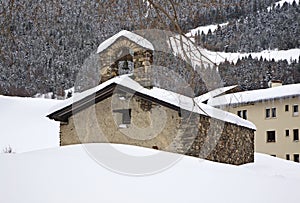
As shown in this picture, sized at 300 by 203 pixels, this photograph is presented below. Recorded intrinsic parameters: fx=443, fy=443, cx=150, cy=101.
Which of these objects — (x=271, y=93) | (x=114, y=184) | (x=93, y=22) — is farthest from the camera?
(x=271, y=93)

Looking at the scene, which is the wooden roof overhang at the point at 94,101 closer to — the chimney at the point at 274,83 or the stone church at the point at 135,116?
the stone church at the point at 135,116

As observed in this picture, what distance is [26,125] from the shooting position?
82.9 feet

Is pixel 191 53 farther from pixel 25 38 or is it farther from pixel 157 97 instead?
pixel 157 97

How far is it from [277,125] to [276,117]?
497 millimetres

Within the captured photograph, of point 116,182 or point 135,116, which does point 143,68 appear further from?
point 116,182

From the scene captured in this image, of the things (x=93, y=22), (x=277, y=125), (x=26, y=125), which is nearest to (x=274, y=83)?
(x=277, y=125)

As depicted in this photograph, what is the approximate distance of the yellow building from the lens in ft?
88.2

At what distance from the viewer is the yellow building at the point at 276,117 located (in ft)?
88.2

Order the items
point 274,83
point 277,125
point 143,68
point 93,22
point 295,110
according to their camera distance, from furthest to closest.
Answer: point 274,83, point 277,125, point 295,110, point 143,68, point 93,22

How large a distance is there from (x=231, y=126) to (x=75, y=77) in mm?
4482

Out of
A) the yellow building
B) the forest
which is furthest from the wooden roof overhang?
the yellow building

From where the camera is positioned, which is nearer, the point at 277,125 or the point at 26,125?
the point at 26,125

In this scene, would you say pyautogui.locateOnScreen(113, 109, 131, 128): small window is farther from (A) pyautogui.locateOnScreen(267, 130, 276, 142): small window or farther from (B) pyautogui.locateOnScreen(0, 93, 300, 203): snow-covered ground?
(A) pyautogui.locateOnScreen(267, 130, 276, 142): small window

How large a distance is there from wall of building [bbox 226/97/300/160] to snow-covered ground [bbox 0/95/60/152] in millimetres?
11419
